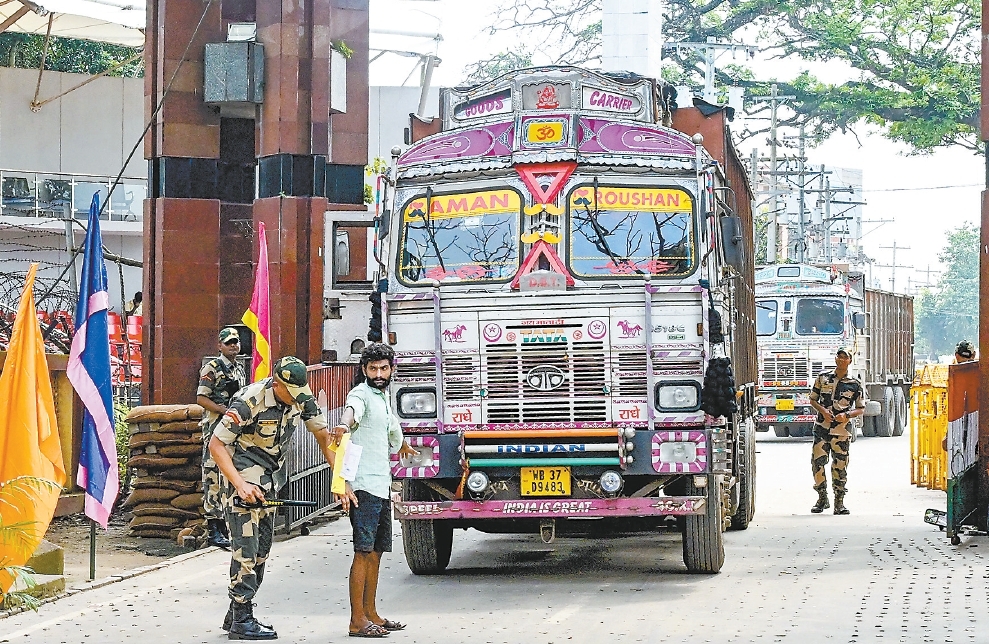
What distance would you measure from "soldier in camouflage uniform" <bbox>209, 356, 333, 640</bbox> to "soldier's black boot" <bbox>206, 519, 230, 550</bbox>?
4617mm

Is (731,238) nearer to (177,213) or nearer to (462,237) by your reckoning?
(462,237)

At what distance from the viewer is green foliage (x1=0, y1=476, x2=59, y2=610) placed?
10.1 metres

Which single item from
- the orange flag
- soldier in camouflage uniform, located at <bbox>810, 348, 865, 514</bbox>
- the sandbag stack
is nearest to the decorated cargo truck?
the orange flag

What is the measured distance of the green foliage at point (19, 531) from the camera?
33.2ft

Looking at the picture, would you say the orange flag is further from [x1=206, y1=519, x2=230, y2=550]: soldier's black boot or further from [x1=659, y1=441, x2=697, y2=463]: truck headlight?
[x1=659, y1=441, x2=697, y2=463]: truck headlight

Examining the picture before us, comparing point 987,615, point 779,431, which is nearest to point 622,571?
point 987,615

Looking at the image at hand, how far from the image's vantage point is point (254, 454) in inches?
359

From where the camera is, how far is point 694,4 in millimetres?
44188

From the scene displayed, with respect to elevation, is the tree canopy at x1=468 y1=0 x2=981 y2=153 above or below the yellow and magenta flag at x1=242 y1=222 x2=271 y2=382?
above

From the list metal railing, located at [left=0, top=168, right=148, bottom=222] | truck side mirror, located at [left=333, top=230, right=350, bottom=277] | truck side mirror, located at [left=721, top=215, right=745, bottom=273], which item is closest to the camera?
truck side mirror, located at [left=721, top=215, right=745, bottom=273]

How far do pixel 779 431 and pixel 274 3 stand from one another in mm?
19352

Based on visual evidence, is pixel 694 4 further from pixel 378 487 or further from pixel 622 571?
pixel 378 487

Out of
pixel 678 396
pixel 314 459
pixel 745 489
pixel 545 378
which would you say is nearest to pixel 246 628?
pixel 545 378

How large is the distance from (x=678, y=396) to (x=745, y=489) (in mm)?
4817
